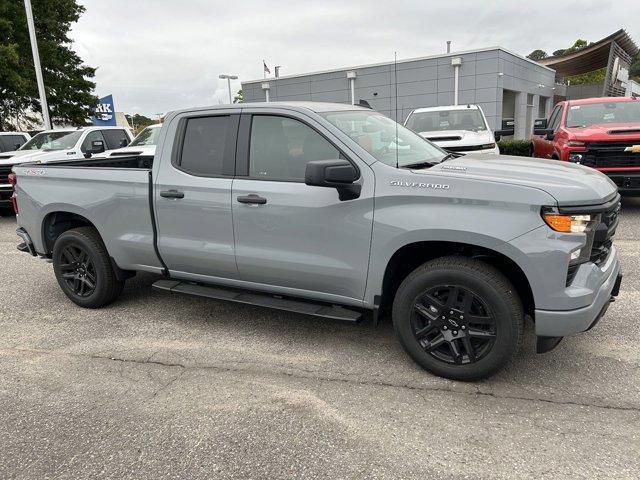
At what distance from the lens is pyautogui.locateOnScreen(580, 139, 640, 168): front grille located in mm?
7676

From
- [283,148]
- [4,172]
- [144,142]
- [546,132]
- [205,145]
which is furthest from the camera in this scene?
[144,142]

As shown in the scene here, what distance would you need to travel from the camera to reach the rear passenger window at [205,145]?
4117mm

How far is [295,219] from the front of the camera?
144 inches

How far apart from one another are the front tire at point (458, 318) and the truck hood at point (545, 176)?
568 mm

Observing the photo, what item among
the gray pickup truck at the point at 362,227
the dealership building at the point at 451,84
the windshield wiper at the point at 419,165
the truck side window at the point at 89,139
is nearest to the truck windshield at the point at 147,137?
the truck side window at the point at 89,139

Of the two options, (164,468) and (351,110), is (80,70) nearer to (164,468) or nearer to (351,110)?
(351,110)

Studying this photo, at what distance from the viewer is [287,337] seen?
4.22 metres

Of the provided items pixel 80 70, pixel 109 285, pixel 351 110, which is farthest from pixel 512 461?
pixel 80 70

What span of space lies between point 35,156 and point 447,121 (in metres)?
8.92

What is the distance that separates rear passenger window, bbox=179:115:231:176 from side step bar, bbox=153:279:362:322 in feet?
3.25

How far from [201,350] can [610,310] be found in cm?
351

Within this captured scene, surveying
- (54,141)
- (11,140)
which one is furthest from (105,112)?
(54,141)

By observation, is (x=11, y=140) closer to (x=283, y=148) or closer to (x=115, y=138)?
(x=115, y=138)

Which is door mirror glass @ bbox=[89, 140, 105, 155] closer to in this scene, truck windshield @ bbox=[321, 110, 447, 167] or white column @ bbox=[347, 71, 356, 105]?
truck windshield @ bbox=[321, 110, 447, 167]
